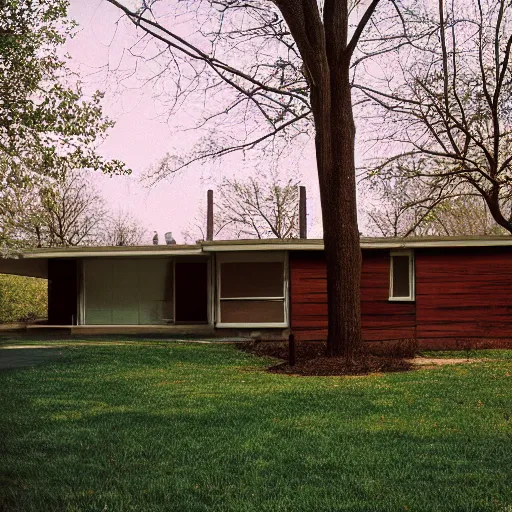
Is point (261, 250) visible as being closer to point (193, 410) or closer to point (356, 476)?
point (193, 410)

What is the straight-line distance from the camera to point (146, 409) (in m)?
8.80

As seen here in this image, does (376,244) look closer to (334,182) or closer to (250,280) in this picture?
(250,280)

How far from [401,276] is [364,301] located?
1.28 metres

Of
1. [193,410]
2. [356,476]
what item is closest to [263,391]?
[193,410]

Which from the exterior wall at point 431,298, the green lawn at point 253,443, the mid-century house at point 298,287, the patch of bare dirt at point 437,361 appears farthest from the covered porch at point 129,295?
the green lawn at point 253,443

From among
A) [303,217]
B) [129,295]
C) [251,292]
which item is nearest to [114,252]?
[129,295]

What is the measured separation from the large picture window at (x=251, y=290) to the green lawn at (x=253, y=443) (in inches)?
411

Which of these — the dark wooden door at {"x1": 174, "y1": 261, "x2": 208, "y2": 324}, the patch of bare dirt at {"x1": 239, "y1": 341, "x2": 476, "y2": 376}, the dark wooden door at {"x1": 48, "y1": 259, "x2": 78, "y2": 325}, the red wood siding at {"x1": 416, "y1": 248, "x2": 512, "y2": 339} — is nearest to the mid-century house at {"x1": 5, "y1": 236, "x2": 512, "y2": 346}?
the red wood siding at {"x1": 416, "y1": 248, "x2": 512, "y2": 339}

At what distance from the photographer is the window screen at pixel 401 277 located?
2186cm

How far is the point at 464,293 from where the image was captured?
21469 mm

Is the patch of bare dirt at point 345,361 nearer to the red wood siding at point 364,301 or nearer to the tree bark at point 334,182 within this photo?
the tree bark at point 334,182

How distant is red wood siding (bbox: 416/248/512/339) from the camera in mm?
21328

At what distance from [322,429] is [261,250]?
1453 centimetres

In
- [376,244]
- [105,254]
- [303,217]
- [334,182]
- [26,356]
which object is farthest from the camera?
[303,217]
